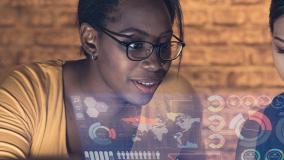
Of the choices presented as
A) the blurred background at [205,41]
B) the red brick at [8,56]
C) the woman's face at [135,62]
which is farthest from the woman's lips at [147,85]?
the red brick at [8,56]

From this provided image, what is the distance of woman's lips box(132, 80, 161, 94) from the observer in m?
1.81

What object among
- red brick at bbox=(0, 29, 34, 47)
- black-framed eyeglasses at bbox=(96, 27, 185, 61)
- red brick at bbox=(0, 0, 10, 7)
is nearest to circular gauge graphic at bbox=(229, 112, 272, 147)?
black-framed eyeglasses at bbox=(96, 27, 185, 61)

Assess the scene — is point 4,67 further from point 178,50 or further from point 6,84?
point 178,50

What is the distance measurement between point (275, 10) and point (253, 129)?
40cm

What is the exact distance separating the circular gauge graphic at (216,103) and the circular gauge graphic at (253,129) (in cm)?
6

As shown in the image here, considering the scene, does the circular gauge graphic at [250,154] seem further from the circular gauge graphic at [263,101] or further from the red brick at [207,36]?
the red brick at [207,36]

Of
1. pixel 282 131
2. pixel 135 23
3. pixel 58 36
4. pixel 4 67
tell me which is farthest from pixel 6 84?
pixel 282 131

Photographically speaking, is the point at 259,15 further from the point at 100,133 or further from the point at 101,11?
the point at 100,133

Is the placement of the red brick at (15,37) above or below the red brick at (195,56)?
above

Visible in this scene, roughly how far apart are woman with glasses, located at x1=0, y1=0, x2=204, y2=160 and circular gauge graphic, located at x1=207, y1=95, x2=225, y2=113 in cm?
5

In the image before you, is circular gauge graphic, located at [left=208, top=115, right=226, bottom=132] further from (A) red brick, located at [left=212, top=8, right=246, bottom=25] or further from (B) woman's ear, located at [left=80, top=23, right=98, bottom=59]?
(B) woman's ear, located at [left=80, top=23, right=98, bottom=59]

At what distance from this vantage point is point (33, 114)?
5.70ft

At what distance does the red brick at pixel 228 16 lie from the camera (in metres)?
1.85

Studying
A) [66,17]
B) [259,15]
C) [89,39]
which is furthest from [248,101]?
[66,17]
